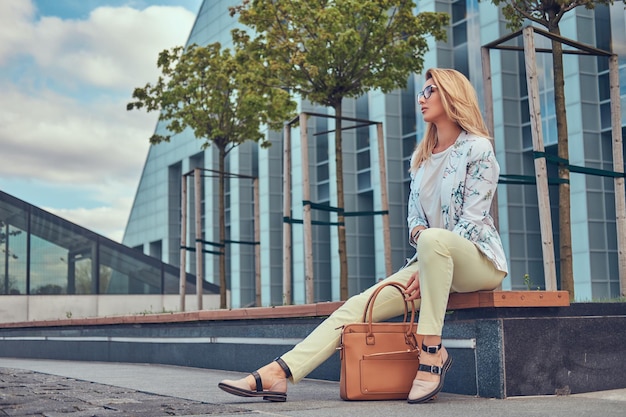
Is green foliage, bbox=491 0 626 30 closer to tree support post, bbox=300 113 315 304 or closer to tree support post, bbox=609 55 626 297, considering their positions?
tree support post, bbox=609 55 626 297

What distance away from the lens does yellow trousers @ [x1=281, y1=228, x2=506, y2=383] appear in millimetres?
4547

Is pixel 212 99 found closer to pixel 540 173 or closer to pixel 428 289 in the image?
pixel 540 173

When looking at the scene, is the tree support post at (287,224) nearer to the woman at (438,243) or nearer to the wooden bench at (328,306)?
the wooden bench at (328,306)

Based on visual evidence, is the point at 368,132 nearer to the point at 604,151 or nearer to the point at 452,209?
the point at 604,151

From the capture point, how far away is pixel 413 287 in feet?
15.9

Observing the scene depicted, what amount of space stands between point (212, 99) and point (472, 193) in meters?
11.2

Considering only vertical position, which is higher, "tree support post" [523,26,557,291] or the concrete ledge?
"tree support post" [523,26,557,291]

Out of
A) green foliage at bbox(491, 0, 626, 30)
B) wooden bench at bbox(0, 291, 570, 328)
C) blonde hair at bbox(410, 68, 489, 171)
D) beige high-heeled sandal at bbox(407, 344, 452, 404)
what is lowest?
beige high-heeled sandal at bbox(407, 344, 452, 404)

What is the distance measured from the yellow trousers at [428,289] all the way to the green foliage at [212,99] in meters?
9.74

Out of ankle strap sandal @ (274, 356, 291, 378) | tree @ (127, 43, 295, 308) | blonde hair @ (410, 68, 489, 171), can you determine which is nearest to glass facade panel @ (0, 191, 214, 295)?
tree @ (127, 43, 295, 308)

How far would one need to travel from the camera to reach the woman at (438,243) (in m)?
4.56

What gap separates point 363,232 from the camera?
3762 cm

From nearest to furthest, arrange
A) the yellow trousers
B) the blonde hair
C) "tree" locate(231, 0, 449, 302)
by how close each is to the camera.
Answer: the yellow trousers
the blonde hair
"tree" locate(231, 0, 449, 302)

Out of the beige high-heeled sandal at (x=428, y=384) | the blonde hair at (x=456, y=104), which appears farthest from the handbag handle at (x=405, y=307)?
the blonde hair at (x=456, y=104)
